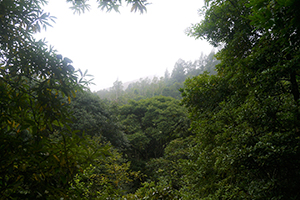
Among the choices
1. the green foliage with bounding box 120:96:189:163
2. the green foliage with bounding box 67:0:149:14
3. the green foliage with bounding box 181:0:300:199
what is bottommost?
the green foliage with bounding box 120:96:189:163

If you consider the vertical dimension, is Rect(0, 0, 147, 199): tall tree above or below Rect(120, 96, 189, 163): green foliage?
above

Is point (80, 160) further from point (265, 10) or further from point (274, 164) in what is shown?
point (274, 164)

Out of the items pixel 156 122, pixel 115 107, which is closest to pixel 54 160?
pixel 115 107

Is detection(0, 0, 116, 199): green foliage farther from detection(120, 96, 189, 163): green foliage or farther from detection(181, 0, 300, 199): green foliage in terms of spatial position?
detection(120, 96, 189, 163): green foliage

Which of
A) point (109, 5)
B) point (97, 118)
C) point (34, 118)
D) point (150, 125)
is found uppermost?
point (109, 5)

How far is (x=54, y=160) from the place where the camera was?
1.11 meters

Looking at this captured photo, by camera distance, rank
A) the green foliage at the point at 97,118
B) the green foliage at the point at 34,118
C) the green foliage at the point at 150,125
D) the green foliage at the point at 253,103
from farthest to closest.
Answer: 1. the green foliage at the point at 150,125
2. the green foliage at the point at 97,118
3. the green foliage at the point at 253,103
4. the green foliage at the point at 34,118

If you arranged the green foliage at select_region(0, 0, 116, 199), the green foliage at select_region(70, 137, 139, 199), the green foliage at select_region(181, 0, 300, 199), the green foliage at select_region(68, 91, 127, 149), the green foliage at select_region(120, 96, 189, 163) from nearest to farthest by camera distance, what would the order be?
the green foliage at select_region(0, 0, 116, 199) → the green foliage at select_region(70, 137, 139, 199) → the green foliage at select_region(181, 0, 300, 199) → the green foliage at select_region(68, 91, 127, 149) → the green foliage at select_region(120, 96, 189, 163)

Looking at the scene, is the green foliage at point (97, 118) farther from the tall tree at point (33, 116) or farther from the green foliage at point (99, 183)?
the tall tree at point (33, 116)

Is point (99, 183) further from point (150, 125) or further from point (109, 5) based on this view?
point (150, 125)

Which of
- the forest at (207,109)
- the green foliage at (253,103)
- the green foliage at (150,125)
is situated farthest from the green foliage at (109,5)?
the green foliage at (150,125)

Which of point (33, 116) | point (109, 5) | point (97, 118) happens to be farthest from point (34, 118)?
point (97, 118)

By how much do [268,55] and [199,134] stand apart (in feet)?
6.87

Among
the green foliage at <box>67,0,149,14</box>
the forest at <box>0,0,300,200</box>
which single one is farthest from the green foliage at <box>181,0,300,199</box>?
the green foliage at <box>67,0,149,14</box>
